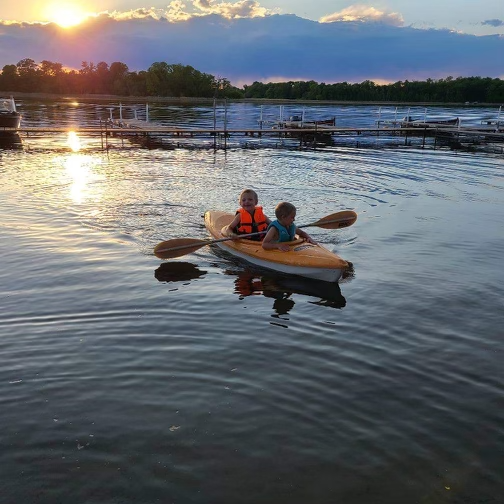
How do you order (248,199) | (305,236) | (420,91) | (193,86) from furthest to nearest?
(193,86) < (420,91) < (248,199) < (305,236)

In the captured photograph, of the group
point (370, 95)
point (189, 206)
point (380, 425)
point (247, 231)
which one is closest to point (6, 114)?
point (189, 206)

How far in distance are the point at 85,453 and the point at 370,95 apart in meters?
137

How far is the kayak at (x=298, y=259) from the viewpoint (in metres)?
8.01

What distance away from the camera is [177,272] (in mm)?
9039

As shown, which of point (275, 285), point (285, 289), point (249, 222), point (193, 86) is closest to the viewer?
point (285, 289)

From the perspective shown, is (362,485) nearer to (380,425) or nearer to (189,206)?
(380,425)

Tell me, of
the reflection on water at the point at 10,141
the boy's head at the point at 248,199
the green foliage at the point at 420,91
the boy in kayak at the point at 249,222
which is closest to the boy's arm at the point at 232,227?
the boy in kayak at the point at 249,222

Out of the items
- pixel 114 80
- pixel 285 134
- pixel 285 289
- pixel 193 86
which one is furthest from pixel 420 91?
pixel 285 289

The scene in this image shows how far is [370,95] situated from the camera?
130 meters

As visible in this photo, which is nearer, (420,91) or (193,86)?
(420,91)

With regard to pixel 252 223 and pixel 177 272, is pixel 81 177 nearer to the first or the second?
pixel 177 272

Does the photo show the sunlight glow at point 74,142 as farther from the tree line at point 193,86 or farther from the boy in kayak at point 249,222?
the tree line at point 193,86

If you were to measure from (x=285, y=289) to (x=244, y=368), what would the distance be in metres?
2.68

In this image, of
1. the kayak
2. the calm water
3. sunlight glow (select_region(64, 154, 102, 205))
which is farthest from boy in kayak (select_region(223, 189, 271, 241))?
sunlight glow (select_region(64, 154, 102, 205))
